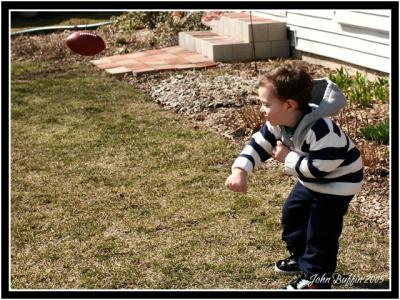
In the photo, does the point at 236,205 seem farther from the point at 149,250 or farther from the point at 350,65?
the point at 350,65

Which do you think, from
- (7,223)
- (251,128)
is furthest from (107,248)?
(251,128)

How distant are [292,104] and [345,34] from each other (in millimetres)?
→ 6066

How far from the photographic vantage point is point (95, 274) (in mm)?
4492

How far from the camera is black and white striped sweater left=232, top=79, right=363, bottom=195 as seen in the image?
374cm

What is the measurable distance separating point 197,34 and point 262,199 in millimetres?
6695

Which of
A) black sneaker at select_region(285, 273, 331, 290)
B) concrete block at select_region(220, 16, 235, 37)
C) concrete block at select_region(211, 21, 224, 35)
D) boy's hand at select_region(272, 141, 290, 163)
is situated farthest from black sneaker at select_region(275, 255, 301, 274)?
concrete block at select_region(211, 21, 224, 35)

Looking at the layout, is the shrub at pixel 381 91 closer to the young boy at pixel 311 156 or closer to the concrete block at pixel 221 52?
the concrete block at pixel 221 52

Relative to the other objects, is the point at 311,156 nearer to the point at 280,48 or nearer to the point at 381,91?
the point at 381,91

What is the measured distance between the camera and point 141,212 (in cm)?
545

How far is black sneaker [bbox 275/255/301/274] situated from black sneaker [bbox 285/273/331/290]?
16 centimetres

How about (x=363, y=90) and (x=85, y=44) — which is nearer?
(x=85, y=44)

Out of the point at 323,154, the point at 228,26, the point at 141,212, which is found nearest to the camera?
the point at 323,154

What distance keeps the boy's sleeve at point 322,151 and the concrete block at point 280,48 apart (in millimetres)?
7173

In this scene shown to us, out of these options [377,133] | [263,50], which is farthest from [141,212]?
[263,50]
